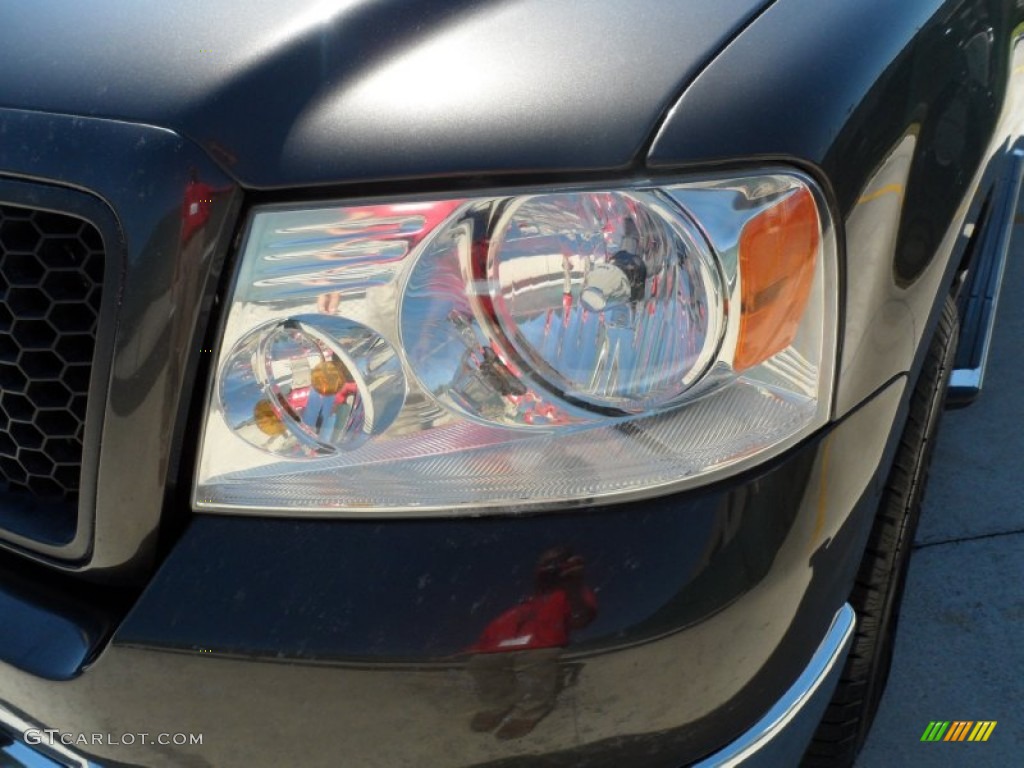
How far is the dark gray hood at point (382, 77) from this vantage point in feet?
3.57

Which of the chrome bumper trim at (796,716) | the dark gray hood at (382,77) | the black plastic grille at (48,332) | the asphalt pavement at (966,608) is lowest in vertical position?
the asphalt pavement at (966,608)

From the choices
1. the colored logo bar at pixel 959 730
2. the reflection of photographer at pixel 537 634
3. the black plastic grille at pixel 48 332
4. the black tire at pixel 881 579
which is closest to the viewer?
the reflection of photographer at pixel 537 634

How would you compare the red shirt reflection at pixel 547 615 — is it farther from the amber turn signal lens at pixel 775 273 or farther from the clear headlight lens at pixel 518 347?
the amber turn signal lens at pixel 775 273

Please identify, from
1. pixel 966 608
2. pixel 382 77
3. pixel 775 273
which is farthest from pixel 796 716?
pixel 966 608

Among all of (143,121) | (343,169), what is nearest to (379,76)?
(343,169)

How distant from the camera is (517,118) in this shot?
3.58ft

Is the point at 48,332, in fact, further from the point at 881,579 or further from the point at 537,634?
the point at 881,579

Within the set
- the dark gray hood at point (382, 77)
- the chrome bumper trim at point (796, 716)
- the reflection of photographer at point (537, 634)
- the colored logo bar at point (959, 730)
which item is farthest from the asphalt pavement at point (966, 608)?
the dark gray hood at point (382, 77)

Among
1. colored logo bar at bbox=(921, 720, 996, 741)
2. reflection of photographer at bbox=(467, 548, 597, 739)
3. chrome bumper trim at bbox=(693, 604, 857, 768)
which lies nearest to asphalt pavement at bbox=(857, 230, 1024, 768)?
colored logo bar at bbox=(921, 720, 996, 741)

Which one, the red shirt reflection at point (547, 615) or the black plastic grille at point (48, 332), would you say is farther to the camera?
the black plastic grille at point (48, 332)

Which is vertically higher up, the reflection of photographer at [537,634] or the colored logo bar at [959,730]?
the reflection of photographer at [537,634]

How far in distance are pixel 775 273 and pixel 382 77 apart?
17.9 inches

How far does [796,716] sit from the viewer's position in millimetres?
1273

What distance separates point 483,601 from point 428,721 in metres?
0.15
